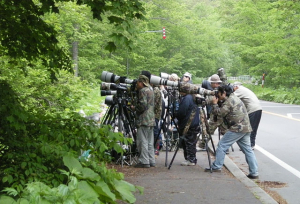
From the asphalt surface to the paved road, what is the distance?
619 mm

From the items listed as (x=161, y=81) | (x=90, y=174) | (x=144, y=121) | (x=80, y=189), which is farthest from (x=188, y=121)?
(x=80, y=189)

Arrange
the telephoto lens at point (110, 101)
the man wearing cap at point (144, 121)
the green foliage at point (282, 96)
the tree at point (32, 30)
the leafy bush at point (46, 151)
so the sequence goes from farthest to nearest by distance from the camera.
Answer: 1. the green foliage at point (282, 96)
2. the telephoto lens at point (110, 101)
3. the man wearing cap at point (144, 121)
4. the tree at point (32, 30)
5. the leafy bush at point (46, 151)

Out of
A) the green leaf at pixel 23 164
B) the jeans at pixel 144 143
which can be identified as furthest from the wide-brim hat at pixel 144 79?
the green leaf at pixel 23 164

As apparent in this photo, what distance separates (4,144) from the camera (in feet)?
18.4

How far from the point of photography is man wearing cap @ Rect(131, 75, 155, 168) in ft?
33.0

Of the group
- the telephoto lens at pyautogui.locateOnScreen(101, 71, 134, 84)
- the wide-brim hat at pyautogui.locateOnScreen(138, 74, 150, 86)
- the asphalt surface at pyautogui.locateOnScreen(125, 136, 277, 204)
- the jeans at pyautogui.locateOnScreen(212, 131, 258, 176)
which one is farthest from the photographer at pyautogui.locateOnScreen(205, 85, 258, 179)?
the telephoto lens at pyautogui.locateOnScreen(101, 71, 134, 84)

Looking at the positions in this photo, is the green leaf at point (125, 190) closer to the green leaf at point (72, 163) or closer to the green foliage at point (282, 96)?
the green leaf at point (72, 163)

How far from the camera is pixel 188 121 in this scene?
10.3 metres

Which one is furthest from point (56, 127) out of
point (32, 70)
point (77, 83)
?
point (77, 83)

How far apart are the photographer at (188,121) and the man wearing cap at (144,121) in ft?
2.03

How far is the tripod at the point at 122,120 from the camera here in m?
10.3

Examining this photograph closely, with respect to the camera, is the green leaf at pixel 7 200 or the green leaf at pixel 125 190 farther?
the green leaf at pixel 125 190

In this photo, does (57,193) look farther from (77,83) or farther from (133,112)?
(77,83)

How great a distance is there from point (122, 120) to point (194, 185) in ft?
8.89
